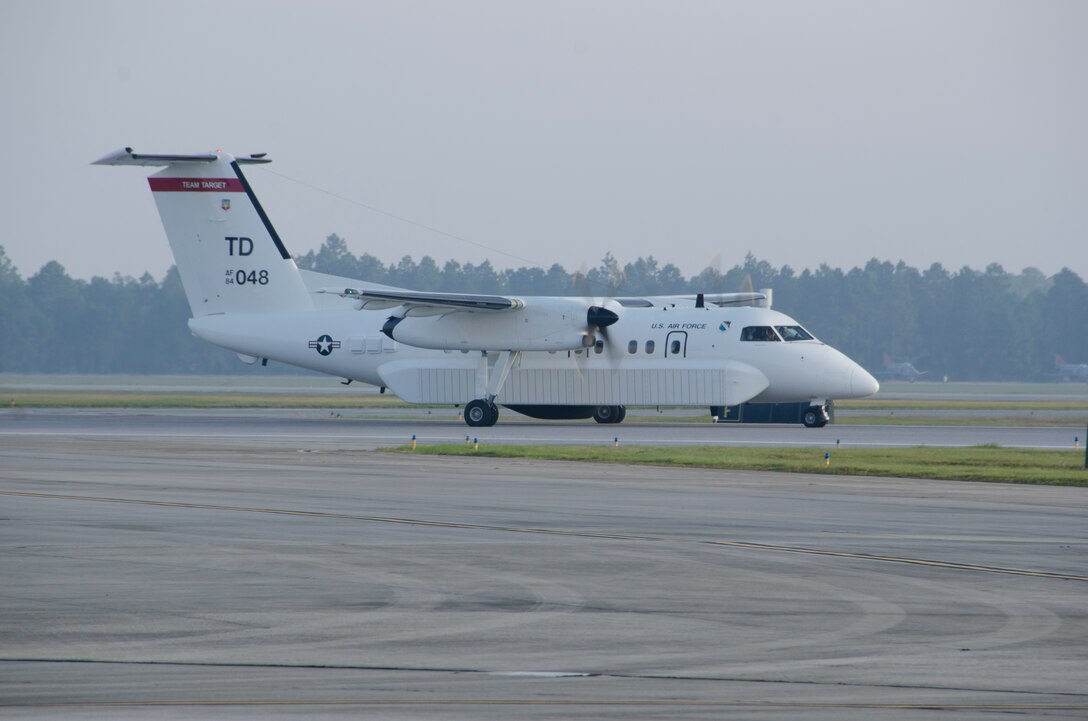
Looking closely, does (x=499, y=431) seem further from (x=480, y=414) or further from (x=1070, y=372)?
(x=1070, y=372)

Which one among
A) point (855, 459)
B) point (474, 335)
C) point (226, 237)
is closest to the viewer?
point (855, 459)

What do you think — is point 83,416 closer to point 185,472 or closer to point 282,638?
point 185,472

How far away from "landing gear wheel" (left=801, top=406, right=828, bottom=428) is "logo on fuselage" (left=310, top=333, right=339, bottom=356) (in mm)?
15226

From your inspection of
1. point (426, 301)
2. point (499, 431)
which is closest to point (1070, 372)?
point (499, 431)

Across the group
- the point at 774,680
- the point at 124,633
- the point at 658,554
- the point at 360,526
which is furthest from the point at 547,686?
the point at 360,526

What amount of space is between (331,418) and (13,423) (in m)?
10.3

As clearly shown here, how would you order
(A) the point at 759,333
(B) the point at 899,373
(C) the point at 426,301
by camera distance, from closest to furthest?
(C) the point at 426,301
(A) the point at 759,333
(B) the point at 899,373

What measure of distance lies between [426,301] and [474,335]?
260cm

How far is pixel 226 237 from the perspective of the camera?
42.0 meters

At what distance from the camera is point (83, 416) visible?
44469 millimetres

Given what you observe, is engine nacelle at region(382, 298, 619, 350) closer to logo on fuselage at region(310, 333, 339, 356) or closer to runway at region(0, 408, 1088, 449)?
logo on fuselage at region(310, 333, 339, 356)

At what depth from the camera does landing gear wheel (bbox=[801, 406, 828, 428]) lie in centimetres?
3741

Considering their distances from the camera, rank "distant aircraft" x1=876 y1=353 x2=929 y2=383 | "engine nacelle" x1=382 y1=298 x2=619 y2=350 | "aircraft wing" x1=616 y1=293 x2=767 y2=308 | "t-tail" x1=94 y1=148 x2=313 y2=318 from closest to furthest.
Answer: "engine nacelle" x1=382 y1=298 x2=619 y2=350 → "t-tail" x1=94 y1=148 x2=313 y2=318 → "aircraft wing" x1=616 y1=293 x2=767 y2=308 → "distant aircraft" x1=876 y1=353 x2=929 y2=383

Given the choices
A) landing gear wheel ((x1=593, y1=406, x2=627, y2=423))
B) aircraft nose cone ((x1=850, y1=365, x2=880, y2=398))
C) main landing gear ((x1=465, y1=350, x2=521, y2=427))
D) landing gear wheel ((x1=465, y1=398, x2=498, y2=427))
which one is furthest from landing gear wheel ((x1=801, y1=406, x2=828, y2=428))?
landing gear wheel ((x1=465, y1=398, x2=498, y2=427))
